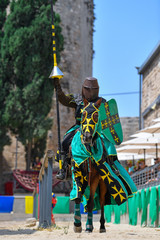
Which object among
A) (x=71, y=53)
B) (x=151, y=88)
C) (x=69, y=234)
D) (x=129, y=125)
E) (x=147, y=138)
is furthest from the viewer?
(x=129, y=125)

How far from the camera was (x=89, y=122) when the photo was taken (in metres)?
6.98

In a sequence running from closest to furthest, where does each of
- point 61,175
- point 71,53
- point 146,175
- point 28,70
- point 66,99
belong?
A: point 61,175, point 66,99, point 146,175, point 28,70, point 71,53

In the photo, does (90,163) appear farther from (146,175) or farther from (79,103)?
(146,175)

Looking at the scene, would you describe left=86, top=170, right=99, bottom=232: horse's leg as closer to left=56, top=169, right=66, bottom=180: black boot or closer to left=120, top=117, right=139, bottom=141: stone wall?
left=56, top=169, right=66, bottom=180: black boot

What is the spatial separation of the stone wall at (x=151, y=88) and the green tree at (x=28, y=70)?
16.9ft

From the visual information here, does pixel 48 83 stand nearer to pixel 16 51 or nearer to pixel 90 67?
pixel 16 51

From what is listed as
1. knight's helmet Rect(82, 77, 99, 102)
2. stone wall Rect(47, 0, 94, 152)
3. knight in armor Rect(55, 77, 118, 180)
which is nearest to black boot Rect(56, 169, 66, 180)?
knight in armor Rect(55, 77, 118, 180)

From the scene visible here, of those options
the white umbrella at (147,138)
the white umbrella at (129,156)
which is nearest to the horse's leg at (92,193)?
the white umbrella at (147,138)

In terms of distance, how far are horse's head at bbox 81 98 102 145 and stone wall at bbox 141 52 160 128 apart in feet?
53.5

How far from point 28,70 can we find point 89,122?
68.2ft

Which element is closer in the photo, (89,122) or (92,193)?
(89,122)

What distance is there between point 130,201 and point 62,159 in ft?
20.3

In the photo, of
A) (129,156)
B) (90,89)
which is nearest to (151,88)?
(129,156)

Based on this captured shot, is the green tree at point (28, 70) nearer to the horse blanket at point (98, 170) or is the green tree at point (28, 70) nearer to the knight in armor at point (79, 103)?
the knight in armor at point (79, 103)
